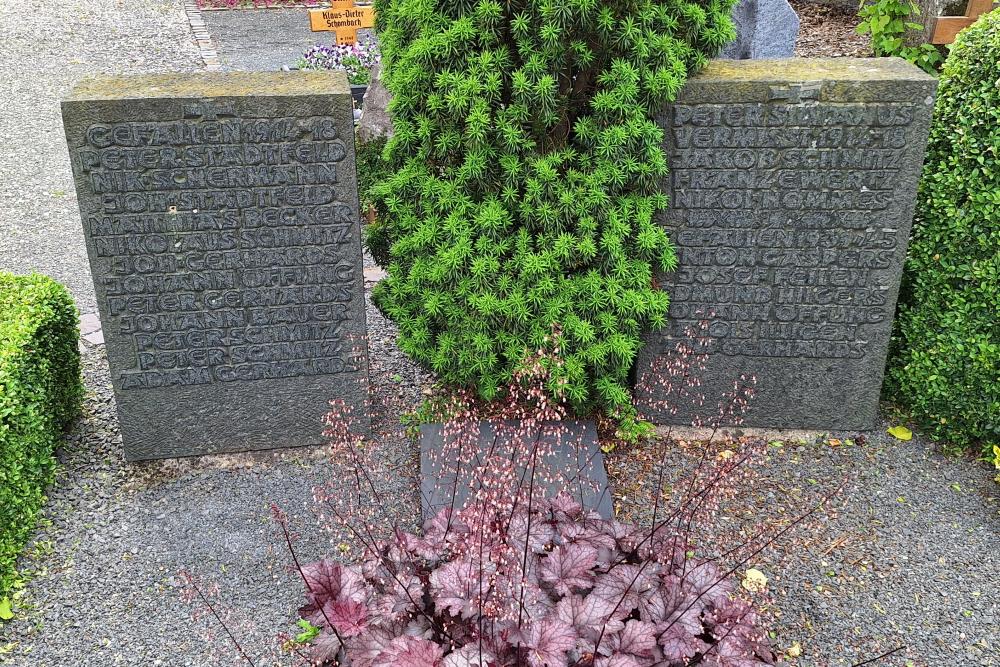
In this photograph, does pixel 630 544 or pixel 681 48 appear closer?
pixel 630 544

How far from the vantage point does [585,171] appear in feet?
13.3

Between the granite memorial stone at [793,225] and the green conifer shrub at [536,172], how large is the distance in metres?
0.19

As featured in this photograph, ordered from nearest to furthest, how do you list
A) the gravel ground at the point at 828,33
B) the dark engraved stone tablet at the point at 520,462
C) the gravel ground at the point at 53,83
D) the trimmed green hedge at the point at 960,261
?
the dark engraved stone tablet at the point at 520,462, the trimmed green hedge at the point at 960,261, the gravel ground at the point at 53,83, the gravel ground at the point at 828,33

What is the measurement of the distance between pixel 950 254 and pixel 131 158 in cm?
384

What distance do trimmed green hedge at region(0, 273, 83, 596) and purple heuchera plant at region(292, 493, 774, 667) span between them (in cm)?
136

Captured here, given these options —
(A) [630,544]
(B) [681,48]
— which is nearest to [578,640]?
(A) [630,544]

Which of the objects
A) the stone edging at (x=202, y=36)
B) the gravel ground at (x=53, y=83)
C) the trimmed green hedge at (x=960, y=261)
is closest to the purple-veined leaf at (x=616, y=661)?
the trimmed green hedge at (x=960, y=261)

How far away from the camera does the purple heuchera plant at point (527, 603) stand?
2.78m

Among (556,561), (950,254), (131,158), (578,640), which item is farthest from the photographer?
(950,254)

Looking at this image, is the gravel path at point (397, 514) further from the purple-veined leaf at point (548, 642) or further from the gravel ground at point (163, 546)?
the purple-veined leaf at point (548, 642)

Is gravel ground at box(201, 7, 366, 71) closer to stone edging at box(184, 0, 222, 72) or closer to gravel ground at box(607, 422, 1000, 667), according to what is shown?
stone edging at box(184, 0, 222, 72)

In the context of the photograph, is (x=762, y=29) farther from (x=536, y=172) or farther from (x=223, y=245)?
(x=223, y=245)

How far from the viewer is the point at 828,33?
35.1ft

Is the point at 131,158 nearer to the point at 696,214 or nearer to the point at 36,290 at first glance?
the point at 36,290
